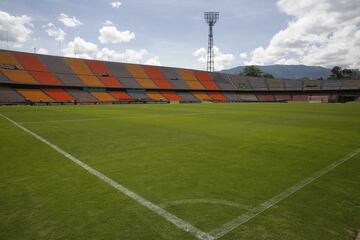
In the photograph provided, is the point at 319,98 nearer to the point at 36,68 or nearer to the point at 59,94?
the point at 59,94

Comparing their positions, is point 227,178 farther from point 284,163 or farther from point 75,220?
point 75,220

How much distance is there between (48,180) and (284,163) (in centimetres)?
570

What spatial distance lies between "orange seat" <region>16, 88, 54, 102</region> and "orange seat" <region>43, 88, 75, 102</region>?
1.30 m

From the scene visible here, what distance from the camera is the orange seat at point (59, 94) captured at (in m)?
52.4

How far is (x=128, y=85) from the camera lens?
221 ft

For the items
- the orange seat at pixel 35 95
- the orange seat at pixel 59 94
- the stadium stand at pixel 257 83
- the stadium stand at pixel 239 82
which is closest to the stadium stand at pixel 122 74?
the orange seat at pixel 59 94

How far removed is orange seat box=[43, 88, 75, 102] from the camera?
52444mm

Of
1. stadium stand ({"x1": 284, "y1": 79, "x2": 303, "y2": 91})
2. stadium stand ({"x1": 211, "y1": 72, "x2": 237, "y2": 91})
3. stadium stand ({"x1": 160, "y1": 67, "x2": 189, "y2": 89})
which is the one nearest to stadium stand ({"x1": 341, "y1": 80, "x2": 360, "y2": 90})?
stadium stand ({"x1": 284, "y1": 79, "x2": 303, "y2": 91})

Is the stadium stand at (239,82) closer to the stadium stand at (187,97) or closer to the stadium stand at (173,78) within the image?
the stadium stand at (187,97)

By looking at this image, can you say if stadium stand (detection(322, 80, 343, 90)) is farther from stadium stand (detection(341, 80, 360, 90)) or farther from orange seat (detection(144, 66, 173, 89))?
orange seat (detection(144, 66, 173, 89))

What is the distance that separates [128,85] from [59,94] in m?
18.6

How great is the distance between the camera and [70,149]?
7973mm

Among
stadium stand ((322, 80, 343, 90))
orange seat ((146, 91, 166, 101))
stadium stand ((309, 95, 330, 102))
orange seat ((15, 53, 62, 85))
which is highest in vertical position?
orange seat ((15, 53, 62, 85))

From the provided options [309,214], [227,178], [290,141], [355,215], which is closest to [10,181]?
[227,178]
